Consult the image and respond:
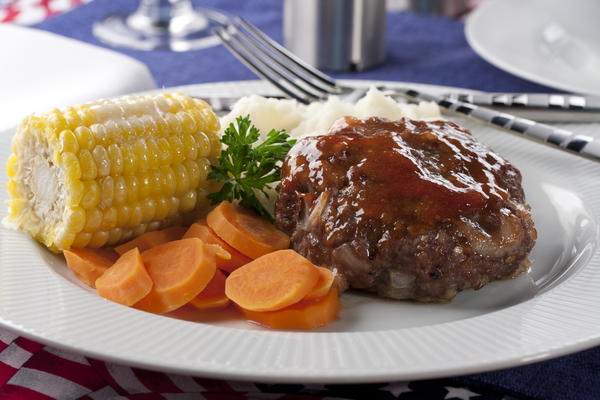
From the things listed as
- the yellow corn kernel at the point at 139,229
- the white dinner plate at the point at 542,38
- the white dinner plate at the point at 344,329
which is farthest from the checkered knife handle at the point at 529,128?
the yellow corn kernel at the point at 139,229

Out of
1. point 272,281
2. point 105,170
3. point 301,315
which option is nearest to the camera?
point 301,315

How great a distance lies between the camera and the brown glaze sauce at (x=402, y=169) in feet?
10.2

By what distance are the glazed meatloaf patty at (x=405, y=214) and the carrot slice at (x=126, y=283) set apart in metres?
0.68

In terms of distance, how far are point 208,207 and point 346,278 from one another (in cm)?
93

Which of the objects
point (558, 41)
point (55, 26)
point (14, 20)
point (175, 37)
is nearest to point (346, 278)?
point (558, 41)

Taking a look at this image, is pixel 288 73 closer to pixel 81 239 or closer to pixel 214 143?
pixel 214 143

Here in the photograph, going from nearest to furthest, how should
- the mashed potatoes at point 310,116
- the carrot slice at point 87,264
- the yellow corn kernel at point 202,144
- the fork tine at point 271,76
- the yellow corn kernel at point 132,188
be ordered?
the carrot slice at point 87,264, the yellow corn kernel at point 132,188, the yellow corn kernel at point 202,144, the mashed potatoes at point 310,116, the fork tine at point 271,76

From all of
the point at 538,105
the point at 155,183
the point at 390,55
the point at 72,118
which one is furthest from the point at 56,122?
the point at 390,55

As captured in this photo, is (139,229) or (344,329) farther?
(139,229)

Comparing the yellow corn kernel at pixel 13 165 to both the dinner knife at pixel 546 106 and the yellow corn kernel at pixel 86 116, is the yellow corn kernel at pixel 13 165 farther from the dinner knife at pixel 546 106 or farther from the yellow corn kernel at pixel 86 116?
the dinner knife at pixel 546 106

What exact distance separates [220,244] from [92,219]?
21.6 inches

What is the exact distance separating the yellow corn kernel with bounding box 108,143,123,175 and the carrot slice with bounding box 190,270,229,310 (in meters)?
0.66

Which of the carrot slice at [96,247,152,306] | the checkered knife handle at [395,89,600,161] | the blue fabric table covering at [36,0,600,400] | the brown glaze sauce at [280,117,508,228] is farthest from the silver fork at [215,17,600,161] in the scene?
the carrot slice at [96,247,152,306]

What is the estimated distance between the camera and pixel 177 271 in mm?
3125
